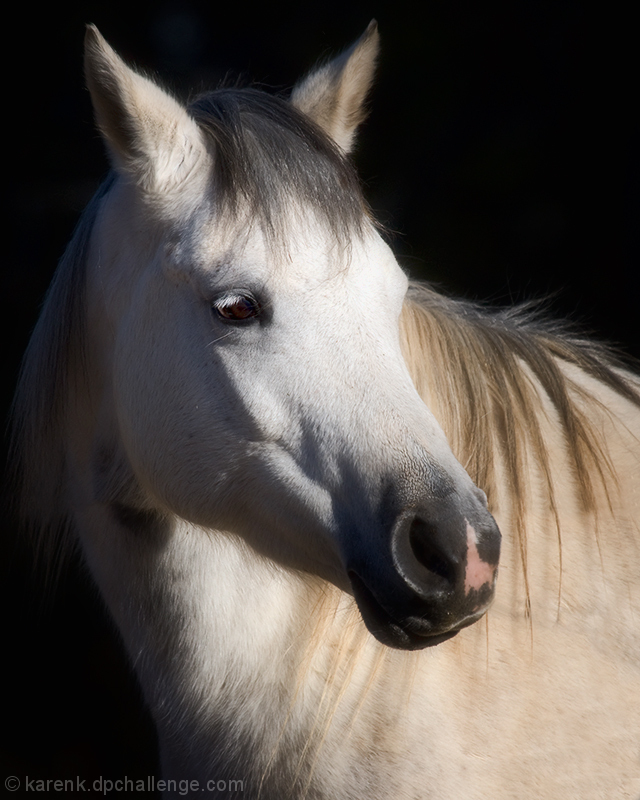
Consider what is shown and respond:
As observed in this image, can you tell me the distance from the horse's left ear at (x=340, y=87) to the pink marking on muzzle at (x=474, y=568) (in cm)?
73

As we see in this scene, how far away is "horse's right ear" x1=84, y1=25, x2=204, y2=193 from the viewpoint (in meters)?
0.91

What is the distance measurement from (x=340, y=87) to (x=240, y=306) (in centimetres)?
52

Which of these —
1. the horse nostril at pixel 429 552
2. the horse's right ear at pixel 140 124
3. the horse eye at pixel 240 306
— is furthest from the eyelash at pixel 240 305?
the horse nostril at pixel 429 552

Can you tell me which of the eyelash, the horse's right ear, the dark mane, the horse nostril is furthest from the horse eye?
the horse nostril

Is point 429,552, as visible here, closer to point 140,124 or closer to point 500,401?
point 500,401

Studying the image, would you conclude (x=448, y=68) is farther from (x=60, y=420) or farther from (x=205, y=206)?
(x=60, y=420)

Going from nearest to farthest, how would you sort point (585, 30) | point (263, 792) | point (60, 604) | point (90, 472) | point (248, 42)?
1. point (263, 792)
2. point (90, 472)
3. point (585, 30)
4. point (248, 42)
5. point (60, 604)

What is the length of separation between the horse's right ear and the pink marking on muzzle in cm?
66

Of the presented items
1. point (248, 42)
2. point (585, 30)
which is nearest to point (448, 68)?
point (585, 30)

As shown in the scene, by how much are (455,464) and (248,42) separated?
2232mm

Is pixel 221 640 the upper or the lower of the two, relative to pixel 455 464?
lower

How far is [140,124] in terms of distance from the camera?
95cm

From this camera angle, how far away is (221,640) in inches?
41.1

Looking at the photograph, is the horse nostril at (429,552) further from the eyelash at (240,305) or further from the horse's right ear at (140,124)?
the horse's right ear at (140,124)
